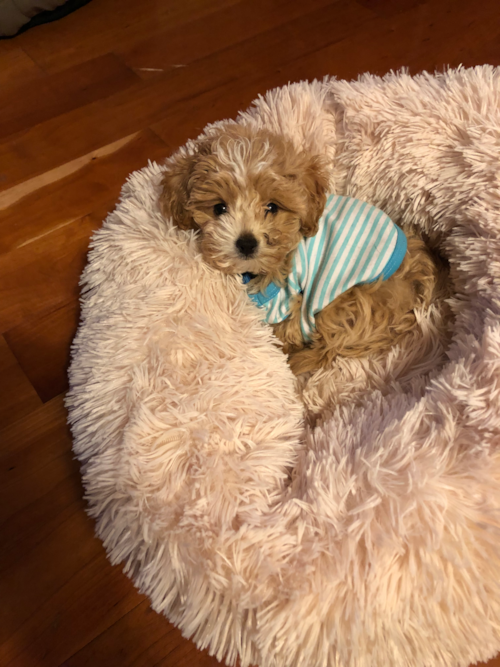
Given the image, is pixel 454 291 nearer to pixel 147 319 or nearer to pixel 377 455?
pixel 377 455

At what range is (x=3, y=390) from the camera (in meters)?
1.15

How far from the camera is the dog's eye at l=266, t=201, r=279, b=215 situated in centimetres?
100

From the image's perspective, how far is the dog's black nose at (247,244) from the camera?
0.98m

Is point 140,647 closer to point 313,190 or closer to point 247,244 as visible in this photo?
point 247,244

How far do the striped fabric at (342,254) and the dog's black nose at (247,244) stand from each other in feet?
0.53

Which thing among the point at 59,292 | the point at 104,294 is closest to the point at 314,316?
the point at 104,294

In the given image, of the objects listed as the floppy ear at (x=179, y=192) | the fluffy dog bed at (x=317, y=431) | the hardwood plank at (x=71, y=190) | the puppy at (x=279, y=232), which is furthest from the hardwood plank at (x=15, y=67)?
the floppy ear at (x=179, y=192)

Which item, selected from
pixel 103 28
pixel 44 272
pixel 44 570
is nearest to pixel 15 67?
pixel 103 28

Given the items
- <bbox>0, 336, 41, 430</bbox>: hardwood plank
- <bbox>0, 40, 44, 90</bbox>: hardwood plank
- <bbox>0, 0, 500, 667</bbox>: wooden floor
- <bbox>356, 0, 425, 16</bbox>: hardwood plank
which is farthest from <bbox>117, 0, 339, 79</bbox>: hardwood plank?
<bbox>0, 336, 41, 430</bbox>: hardwood plank

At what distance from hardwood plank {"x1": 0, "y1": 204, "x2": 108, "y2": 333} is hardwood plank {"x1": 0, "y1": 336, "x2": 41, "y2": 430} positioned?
12 centimetres

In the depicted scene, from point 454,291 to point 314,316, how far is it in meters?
0.38

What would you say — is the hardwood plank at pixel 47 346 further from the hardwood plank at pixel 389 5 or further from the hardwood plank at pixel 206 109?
A: the hardwood plank at pixel 389 5

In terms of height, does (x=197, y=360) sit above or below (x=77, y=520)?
above

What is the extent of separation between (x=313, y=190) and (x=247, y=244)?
20 cm
